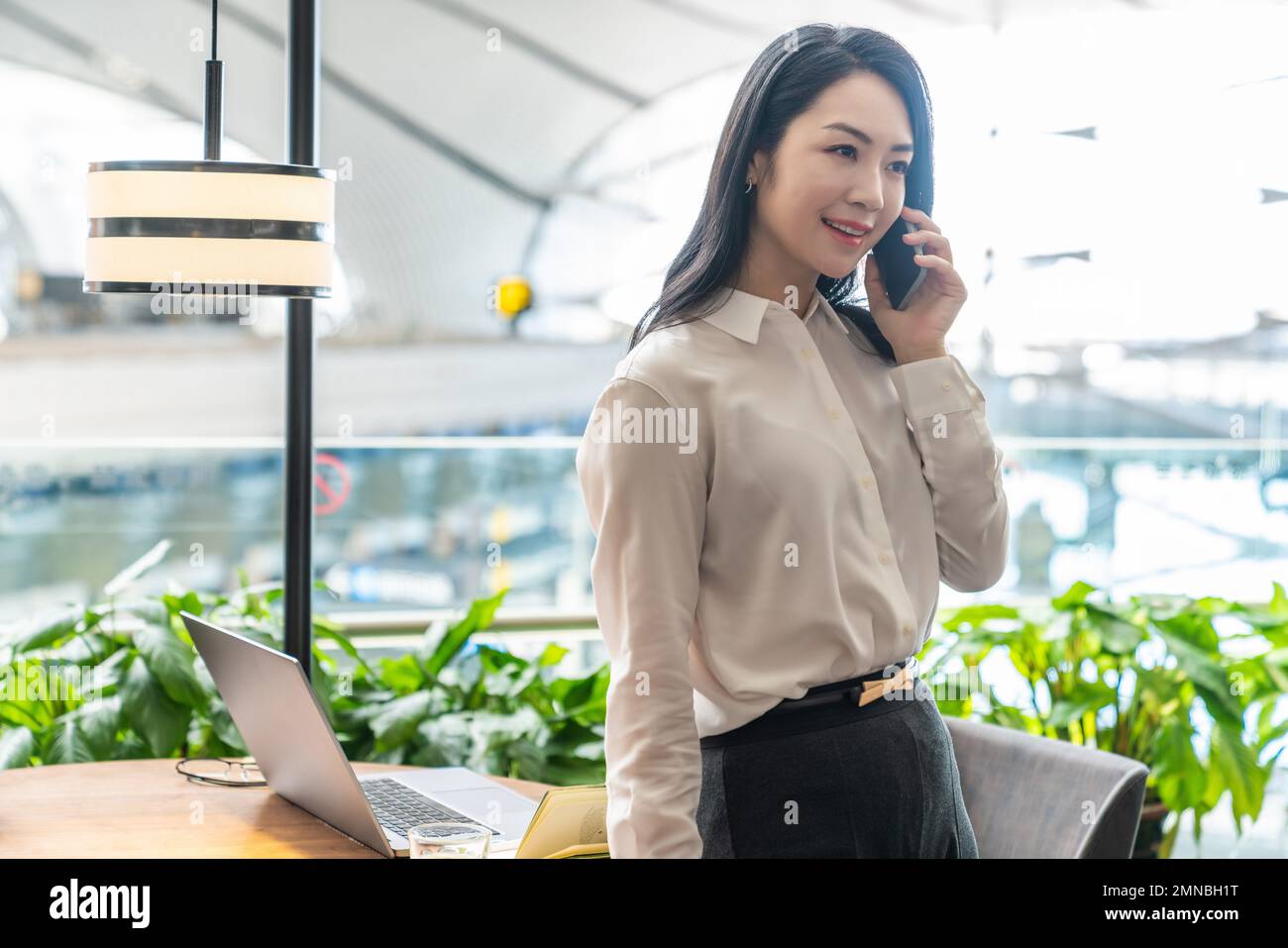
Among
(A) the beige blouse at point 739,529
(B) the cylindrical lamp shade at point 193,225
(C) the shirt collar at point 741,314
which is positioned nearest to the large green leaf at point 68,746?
(B) the cylindrical lamp shade at point 193,225

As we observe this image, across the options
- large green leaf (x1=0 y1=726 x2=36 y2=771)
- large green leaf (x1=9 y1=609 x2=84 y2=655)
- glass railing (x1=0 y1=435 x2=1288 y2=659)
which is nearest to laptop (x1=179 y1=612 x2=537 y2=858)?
large green leaf (x1=0 y1=726 x2=36 y2=771)

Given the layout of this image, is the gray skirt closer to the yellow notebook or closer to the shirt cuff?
the yellow notebook

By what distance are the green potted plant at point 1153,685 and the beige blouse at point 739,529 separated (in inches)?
67.6

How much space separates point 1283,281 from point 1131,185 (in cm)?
54

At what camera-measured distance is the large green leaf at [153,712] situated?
2607mm

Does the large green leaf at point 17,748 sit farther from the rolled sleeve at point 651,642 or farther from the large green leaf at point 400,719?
the rolled sleeve at point 651,642

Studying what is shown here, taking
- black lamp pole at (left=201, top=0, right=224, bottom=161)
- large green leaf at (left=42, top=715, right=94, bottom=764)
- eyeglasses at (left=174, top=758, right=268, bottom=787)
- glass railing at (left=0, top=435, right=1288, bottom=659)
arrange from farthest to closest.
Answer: glass railing at (left=0, top=435, right=1288, bottom=659)
large green leaf at (left=42, top=715, right=94, bottom=764)
eyeglasses at (left=174, top=758, right=268, bottom=787)
black lamp pole at (left=201, top=0, right=224, bottom=161)

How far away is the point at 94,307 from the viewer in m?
3.43

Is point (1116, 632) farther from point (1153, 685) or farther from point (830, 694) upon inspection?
point (830, 694)

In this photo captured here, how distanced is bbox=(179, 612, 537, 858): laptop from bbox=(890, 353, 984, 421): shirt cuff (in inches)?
28.3

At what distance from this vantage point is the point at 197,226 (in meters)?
1.54

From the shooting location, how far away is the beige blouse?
118 centimetres

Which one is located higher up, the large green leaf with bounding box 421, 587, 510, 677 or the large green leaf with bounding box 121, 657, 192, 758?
the large green leaf with bounding box 421, 587, 510, 677

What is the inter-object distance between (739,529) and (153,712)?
183 centimetres
